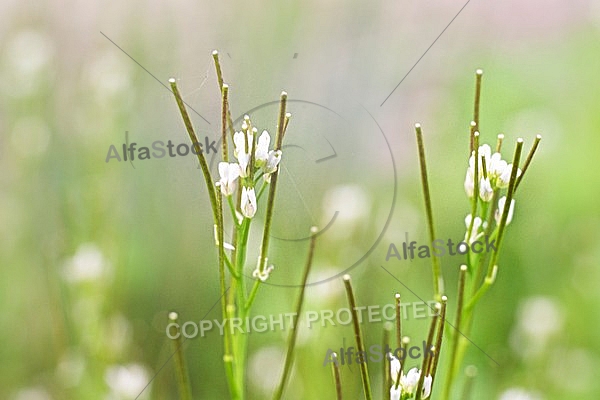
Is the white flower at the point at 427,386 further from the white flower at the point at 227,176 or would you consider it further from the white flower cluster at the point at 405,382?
the white flower at the point at 227,176

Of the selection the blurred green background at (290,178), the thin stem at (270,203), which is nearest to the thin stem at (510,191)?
the thin stem at (270,203)

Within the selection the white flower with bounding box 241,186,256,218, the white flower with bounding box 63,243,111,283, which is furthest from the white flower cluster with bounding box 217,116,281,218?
the white flower with bounding box 63,243,111,283

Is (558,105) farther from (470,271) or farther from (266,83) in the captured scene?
(470,271)

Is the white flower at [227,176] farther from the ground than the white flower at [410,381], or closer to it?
farther from the ground

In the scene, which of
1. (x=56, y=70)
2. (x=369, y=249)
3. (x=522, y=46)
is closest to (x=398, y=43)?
(x=522, y=46)

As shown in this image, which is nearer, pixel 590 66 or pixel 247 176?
pixel 247 176

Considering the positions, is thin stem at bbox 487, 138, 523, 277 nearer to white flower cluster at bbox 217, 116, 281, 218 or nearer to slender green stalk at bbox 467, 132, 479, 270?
slender green stalk at bbox 467, 132, 479, 270
